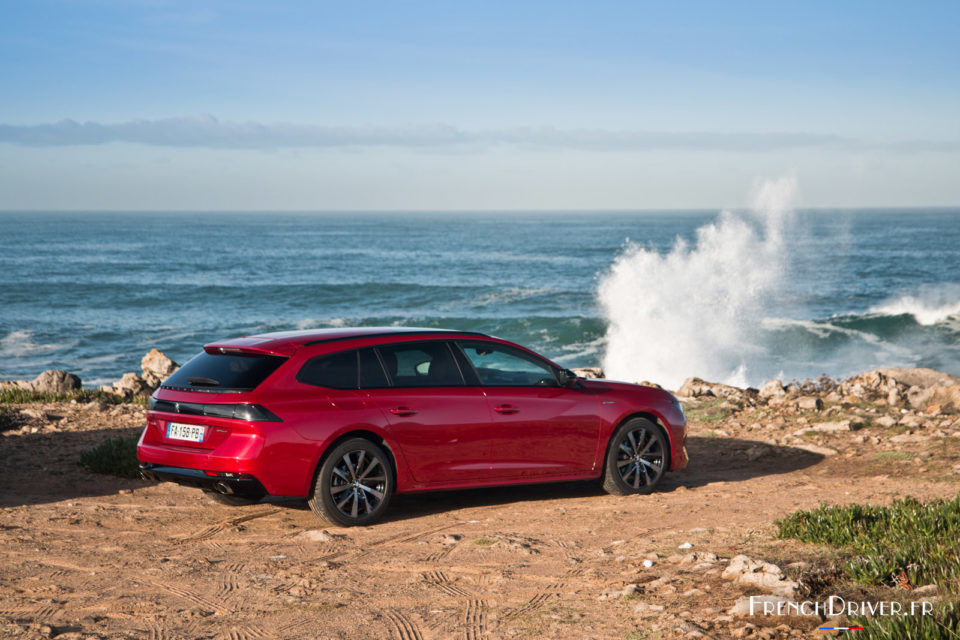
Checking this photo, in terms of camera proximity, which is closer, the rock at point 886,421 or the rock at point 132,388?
the rock at point 886,421

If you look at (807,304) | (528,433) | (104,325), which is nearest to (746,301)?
(807,304)

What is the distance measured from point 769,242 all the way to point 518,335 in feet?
56.4

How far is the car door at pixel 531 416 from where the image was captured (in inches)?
310

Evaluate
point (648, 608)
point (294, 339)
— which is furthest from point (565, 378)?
point (648, 608)

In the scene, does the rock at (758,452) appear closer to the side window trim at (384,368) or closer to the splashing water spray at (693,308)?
the side window trim at (384,368)

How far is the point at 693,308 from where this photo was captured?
32250 mm

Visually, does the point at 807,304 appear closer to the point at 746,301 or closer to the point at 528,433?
the point at 746,301

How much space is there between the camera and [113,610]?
16.8 ft

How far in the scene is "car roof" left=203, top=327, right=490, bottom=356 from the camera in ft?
23.5

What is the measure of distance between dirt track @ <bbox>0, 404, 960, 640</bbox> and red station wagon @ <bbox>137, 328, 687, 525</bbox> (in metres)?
0.34

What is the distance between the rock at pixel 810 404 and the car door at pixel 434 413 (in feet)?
20.8

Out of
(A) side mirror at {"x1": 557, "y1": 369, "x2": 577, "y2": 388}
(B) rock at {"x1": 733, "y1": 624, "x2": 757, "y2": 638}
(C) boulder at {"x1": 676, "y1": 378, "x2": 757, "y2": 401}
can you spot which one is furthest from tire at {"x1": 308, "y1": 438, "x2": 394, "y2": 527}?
(C) boulder at {"x1": 676, "y1": 378, "x2": 757, "y2": 401}

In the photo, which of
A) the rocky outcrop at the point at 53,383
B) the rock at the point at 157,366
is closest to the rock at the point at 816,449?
the rock at the point at 157,366

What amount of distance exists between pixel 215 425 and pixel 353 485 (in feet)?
3.68
